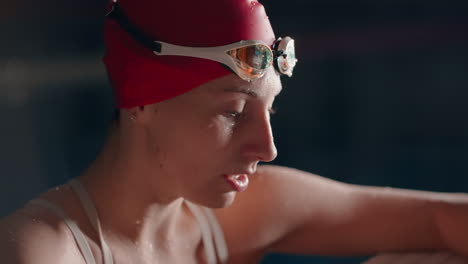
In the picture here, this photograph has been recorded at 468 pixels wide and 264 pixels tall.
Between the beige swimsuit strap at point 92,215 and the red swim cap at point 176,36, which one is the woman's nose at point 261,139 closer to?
the red swim cap at point 176,36

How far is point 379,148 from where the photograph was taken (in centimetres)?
215

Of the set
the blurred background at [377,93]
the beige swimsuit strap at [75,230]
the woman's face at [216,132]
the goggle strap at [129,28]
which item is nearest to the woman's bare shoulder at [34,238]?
the beige swimsuit strap at [75,230]

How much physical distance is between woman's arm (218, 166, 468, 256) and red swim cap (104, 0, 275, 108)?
37cm

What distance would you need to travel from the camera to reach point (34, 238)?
3.06 feet

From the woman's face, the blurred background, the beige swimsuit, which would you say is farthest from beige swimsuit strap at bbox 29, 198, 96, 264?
the blurred background

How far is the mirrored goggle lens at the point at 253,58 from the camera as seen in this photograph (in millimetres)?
972

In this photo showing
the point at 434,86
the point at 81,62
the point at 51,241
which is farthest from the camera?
the point at 434,86

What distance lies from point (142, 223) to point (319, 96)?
121 cm

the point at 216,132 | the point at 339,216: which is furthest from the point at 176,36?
the point at 339,216

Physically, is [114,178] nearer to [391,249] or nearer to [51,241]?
[51,241]

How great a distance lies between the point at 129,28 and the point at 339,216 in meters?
0.58

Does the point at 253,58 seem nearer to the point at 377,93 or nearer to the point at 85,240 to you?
the point at 85,240

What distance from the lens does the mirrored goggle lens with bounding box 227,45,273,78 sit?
97cm

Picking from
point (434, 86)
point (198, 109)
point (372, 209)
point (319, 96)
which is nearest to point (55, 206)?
point (198, 109)
